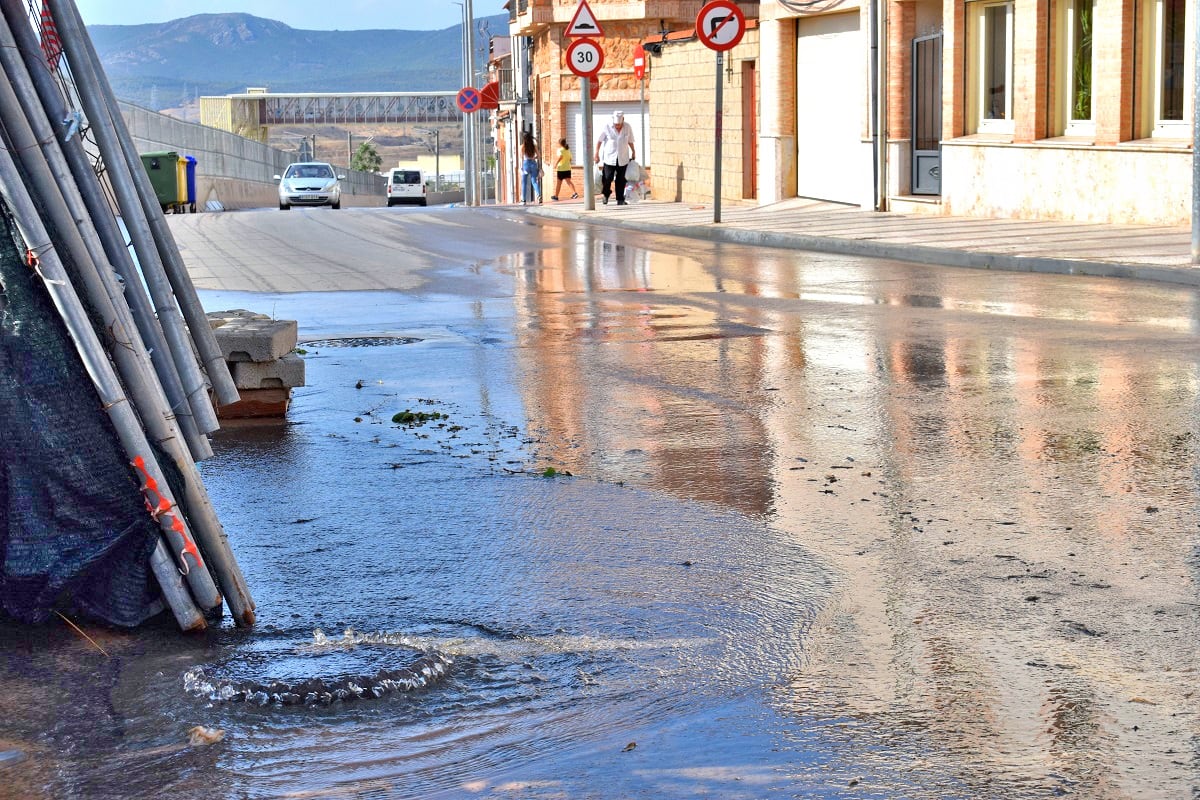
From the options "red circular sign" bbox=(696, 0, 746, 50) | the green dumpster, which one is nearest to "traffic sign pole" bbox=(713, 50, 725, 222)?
"red circular sign" bbox=(696, 0, 746, 50)

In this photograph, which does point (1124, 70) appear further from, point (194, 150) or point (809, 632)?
point (194, 150)

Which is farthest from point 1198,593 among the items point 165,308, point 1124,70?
point 1124,70

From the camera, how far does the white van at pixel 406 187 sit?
6881 centimetres

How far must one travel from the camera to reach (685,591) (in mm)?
5145

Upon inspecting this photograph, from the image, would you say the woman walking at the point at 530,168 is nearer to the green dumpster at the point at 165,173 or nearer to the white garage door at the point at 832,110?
the green dumpster at the point at 165,173

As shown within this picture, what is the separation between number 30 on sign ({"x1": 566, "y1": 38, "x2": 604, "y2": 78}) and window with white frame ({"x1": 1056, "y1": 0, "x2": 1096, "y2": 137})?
916 centimetres

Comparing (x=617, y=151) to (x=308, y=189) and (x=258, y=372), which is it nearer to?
(x=308, y=189)

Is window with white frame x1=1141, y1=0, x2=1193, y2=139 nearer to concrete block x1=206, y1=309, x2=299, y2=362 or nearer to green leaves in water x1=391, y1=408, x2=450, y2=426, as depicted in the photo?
green leaves in water x1=391, y1=408, x2=450, y2=426

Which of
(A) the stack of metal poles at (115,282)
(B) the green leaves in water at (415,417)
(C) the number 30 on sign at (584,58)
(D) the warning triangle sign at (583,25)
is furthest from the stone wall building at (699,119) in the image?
(A) the stack of metal poles at (115,282)

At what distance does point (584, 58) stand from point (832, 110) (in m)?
4.52

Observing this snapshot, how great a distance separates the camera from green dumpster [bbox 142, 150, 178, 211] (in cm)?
4156

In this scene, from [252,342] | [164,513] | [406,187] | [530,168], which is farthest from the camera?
[406,187]

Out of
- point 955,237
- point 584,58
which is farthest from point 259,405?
point 584,58

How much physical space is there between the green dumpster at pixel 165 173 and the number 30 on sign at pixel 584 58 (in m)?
16.8
